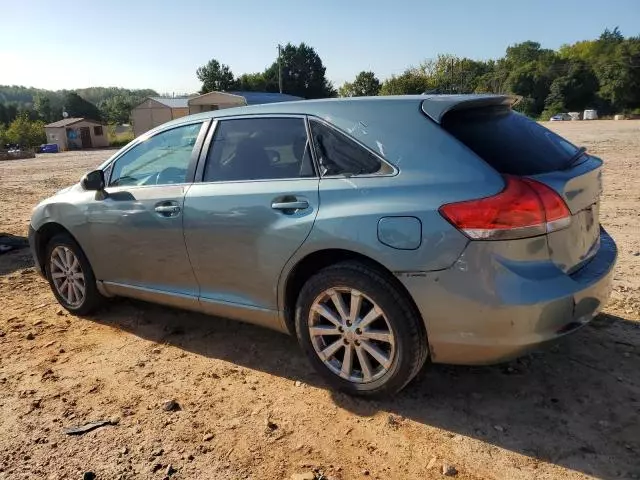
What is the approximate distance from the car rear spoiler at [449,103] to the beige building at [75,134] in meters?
60.7

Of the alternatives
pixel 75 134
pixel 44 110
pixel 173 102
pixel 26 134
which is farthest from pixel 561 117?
pixel 44 110

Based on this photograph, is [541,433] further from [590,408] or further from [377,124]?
[377,124]

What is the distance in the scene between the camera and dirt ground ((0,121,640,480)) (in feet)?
8.57

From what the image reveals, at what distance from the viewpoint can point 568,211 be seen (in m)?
2.74

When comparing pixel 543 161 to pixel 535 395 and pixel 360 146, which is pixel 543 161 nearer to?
pixel 360 146

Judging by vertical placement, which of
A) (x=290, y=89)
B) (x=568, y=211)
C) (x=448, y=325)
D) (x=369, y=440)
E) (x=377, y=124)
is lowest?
(x=369, y=440)

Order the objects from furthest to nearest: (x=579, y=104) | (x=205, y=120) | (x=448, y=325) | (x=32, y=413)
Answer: (x=579, y=104) → (x=205, y=120) → (x=32, y=413) → (x=448, y=325)

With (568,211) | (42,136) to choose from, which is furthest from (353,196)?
(42,136)

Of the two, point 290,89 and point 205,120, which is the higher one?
point 290,89

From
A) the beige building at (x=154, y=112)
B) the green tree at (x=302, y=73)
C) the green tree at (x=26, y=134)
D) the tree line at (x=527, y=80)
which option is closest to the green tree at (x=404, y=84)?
the tree line at (x=527, y=80)

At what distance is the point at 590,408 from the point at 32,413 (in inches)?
127

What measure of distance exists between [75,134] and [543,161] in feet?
207

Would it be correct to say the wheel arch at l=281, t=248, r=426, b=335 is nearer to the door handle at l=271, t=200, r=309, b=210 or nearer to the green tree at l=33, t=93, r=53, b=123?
the door handle at l=271, t=200, r=309, b=210

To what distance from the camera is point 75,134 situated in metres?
58.2
